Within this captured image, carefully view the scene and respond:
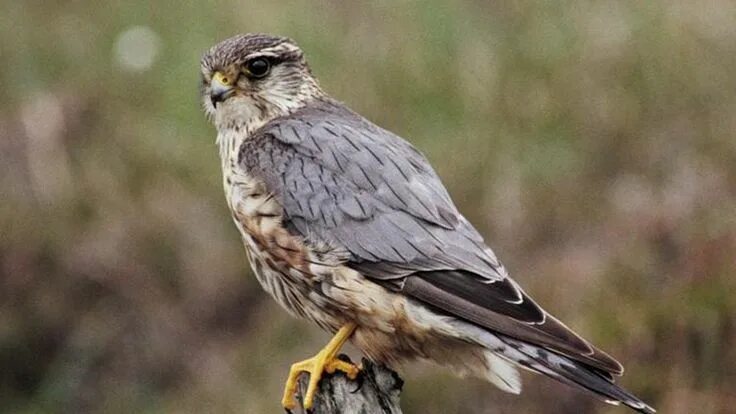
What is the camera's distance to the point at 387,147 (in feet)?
15.0

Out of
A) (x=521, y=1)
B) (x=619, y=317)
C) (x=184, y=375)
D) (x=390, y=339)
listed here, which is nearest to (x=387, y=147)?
(x=390, y=339)

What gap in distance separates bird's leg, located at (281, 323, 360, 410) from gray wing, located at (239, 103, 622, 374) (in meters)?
0.22

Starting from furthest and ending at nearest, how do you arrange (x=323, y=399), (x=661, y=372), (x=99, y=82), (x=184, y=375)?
(x=99, y=82) < (x=184, y=375) < (x=661, y=372) < (x=323, y=399)

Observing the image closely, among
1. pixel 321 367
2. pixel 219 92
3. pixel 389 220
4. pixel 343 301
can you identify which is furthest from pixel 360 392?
pixel 219 92

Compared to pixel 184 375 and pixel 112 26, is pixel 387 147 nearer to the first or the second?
pixel 184 375

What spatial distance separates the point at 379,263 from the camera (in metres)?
4.27

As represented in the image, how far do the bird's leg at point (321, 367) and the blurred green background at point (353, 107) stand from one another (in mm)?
2117

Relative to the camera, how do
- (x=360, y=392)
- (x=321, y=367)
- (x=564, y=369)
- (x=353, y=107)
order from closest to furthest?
(x=564, y=369) → (x=360, y=392) → (x=321, y=367) → (x=353, y=107)

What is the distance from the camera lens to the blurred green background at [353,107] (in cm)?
679

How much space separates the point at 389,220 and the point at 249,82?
91 cm

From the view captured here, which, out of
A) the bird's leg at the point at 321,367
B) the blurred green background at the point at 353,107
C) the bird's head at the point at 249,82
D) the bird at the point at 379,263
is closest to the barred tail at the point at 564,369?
the bird at the point at 379,263

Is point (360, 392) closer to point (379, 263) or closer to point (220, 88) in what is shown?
point (379, 263)

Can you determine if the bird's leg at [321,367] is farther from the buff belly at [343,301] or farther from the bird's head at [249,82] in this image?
the bird's head at [249,82]

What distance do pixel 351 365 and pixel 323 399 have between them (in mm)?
Result: 147
